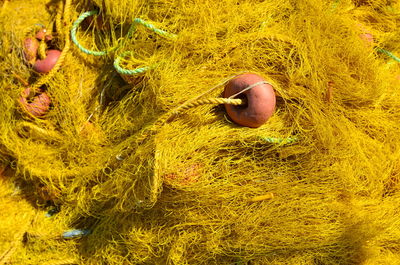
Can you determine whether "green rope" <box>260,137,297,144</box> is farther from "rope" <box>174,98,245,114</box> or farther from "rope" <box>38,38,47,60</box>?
"rope" <box>38,38,47,60</box>

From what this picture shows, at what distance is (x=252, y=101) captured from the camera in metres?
1.54

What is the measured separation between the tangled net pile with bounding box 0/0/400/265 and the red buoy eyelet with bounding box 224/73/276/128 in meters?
0.06

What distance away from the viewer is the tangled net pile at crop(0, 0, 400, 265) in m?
1.66

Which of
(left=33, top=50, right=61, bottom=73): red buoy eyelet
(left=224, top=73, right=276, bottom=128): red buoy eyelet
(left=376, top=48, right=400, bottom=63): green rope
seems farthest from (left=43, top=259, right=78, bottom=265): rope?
(left=376, top=48, right=400, bottom=63): green rope

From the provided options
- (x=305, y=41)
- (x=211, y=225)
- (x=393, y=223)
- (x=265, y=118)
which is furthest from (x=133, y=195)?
(x=393, y=223)

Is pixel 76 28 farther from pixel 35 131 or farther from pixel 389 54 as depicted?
pixel 389 54

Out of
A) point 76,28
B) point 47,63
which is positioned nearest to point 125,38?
point 76,28

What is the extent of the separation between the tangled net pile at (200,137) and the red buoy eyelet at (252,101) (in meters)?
0.06

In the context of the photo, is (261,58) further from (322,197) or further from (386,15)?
(386,15)

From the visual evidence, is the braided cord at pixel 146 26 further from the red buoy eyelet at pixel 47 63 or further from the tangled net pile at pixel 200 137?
the red buoy eyelet at pixel 47 63

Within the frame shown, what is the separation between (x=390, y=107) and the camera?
1.89 meters

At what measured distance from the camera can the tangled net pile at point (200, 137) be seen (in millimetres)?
1660

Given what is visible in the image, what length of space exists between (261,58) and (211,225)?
2.84ft

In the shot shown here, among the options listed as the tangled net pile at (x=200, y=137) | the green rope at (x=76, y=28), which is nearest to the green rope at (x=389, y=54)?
the tangled net pile at (x=200, y=137)
